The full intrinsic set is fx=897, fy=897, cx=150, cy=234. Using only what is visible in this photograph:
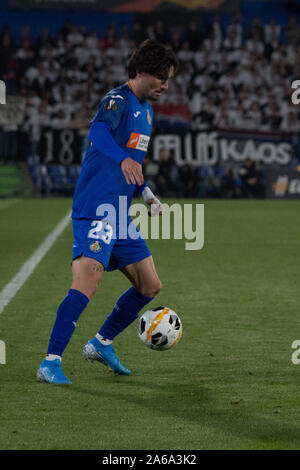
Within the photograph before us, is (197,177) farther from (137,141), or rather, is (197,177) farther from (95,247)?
(95,247)

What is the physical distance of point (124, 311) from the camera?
18.2 feet

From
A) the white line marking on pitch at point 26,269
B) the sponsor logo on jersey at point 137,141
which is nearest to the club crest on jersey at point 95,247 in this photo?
the sponsor logo on jersey at point 137,141

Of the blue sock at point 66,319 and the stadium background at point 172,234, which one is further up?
the blue sock at point 66,319

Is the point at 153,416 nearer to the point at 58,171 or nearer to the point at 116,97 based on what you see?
the point at 116,97

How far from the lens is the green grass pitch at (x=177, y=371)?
4.09 m

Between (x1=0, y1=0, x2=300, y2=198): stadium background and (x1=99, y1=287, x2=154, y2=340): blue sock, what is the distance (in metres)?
20.5

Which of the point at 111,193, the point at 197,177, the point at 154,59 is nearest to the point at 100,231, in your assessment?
the point at 111,193

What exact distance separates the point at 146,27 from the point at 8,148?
8.99 metres

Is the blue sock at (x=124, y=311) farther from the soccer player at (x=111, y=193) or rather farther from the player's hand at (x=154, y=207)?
the player's hand at (x=154, y=207)

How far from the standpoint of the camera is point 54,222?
17953mm

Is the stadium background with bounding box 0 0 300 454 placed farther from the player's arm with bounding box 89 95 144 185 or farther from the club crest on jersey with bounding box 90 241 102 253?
the player's arm with bounding box 89 95 144 185

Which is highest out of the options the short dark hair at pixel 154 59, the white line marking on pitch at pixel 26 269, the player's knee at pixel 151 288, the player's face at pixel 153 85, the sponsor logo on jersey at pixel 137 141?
the short dark hair at pixel 154 59
